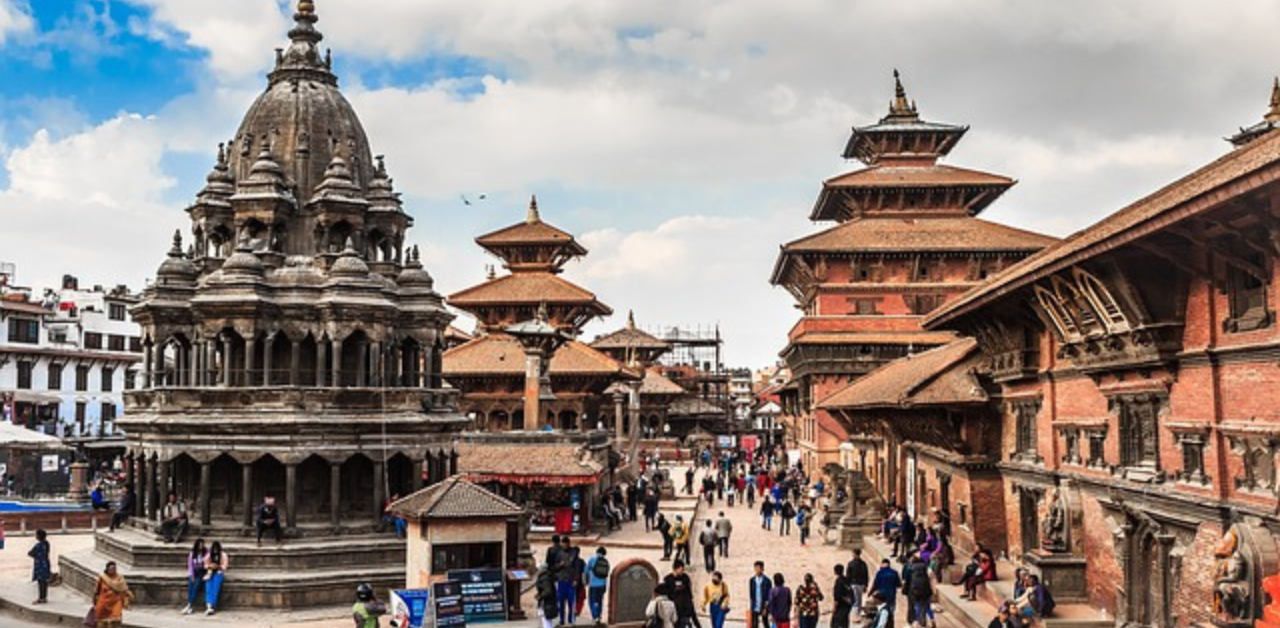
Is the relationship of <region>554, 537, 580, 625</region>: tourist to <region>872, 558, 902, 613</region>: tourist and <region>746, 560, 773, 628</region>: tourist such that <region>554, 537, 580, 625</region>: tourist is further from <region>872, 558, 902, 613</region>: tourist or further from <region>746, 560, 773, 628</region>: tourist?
<region>872, 558, 902, 613</region>: tourist

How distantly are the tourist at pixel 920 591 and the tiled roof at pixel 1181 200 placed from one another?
509 centimetres

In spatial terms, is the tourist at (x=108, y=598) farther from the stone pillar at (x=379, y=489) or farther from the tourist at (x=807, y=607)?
the tourist at (x=807, y=607)

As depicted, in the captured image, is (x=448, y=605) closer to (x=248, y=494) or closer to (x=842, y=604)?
(x=842, y=604)

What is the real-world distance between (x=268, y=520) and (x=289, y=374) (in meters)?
3.74

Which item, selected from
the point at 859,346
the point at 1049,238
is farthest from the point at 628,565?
the point at 1049,238

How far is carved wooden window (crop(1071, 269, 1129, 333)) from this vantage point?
15610mm

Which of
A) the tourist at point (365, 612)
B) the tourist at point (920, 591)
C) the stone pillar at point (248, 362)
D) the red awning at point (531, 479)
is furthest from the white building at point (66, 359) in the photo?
the tourist at point (920, 591)

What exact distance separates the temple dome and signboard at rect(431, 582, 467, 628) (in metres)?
13.3

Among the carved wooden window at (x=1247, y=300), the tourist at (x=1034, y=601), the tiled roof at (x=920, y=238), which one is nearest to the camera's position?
the carved wooden window at (x=1247, y=300)

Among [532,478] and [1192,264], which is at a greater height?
[1192,264]

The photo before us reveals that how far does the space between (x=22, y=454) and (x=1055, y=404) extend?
156 feet

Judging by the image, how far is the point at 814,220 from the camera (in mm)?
60938

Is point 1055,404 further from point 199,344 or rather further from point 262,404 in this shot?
point 199,344

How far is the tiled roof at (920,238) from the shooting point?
4872 cm
